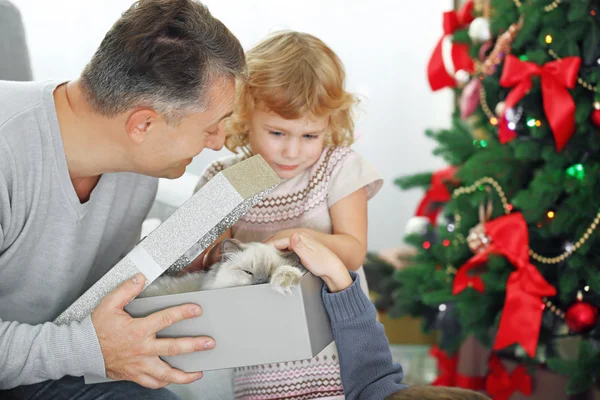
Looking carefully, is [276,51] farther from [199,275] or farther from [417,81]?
[417,81]

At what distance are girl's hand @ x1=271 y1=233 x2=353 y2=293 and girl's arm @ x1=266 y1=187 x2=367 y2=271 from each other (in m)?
0.23

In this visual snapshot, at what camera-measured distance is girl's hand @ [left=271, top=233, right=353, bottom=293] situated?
1263mm

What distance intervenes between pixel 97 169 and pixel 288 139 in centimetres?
41

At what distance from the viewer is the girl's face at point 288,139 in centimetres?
157

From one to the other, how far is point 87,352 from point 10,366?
0.14 metres

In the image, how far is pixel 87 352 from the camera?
4.14 ft

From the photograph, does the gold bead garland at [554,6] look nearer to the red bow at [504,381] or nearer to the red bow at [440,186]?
the red bow at [440,186]

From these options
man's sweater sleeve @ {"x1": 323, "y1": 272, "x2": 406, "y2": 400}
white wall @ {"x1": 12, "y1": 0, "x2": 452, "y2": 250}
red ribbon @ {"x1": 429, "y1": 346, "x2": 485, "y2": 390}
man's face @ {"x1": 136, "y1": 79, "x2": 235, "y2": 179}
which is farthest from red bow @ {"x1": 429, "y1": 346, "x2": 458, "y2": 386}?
man's face @ {"x1": 136, "y1": 79, "x2": 235, "y2": 179}

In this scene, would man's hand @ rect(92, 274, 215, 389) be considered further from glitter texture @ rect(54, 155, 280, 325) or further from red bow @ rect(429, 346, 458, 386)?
red bow @ rect(429, 346, 458, 386)

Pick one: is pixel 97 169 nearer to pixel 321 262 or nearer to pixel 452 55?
pixel 321 262

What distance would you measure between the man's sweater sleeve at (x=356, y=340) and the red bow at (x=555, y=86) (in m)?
→ 0.99

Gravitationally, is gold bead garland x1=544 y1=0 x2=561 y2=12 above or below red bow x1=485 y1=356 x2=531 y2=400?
above

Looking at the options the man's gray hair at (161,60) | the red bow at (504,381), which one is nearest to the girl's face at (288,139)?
the man's gray hair at (161,60)

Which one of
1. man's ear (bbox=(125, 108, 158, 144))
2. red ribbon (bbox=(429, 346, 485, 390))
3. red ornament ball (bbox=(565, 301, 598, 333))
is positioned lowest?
red ribbon (bbox=(429, 346, 485, 390))
